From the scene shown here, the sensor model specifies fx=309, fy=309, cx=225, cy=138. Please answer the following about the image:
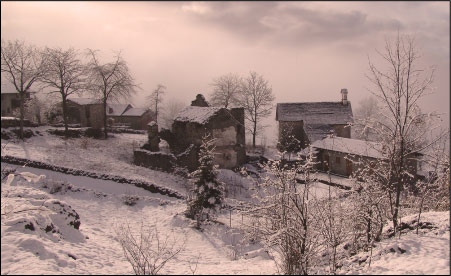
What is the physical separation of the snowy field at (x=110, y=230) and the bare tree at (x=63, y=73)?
21.1ft

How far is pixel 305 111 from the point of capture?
128 ft

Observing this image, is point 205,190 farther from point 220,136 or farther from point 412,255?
point 412,255

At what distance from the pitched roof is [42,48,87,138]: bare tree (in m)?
23.7

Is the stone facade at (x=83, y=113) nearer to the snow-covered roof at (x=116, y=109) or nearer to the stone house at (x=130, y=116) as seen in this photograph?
the stone house at (x=130, y=116)

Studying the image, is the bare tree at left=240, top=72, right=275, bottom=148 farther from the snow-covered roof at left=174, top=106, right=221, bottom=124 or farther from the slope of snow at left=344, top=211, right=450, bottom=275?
the slope of snow at left=344, top=211, right=450, bottom=275

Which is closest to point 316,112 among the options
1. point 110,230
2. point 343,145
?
point 343,145

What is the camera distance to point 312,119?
124 ft

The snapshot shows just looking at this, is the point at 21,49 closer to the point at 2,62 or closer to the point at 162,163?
the point at 2,62

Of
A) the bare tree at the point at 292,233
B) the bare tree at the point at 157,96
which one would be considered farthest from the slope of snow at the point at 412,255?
the bare tree at the point at 157,96

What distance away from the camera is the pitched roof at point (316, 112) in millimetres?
37569

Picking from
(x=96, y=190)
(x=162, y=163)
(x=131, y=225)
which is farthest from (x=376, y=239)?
(x=162, y=163)

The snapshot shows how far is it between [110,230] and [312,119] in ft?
93.1

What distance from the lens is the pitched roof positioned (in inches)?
1479

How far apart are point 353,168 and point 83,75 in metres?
29.8
